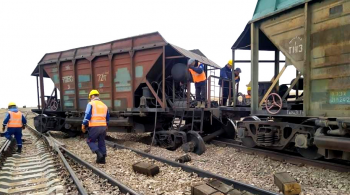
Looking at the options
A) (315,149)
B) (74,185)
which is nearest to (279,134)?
(315,149)

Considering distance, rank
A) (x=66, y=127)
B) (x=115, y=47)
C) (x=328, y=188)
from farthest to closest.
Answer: (x=66, y=127)
(x=115, y=47)
(x=328, y=188)

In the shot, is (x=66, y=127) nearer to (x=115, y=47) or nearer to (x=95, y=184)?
(x=115, y=47)

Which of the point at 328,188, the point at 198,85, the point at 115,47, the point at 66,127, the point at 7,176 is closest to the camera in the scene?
the point at 328,188

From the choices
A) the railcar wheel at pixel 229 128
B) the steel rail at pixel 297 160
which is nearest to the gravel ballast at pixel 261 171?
the steel rail at pixel 297 160

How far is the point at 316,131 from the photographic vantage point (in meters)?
4.36

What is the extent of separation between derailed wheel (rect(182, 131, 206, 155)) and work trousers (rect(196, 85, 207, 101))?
52.0 inches

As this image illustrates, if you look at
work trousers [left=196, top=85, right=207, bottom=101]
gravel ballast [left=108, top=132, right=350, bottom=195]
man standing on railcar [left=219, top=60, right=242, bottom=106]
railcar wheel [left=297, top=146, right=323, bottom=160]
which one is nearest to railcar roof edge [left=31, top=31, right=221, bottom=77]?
man standing on railcar [left=219, top=60, right=242, bottom=106]

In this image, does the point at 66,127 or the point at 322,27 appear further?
the point at 66,127

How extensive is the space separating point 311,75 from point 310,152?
5.46ft

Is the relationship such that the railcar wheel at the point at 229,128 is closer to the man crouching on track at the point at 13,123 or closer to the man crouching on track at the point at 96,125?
the man crouching on track at the point at 96,125

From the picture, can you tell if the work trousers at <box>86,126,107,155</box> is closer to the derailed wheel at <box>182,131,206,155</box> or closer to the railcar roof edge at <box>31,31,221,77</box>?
the derailed wheel at <box>182,131,206,155</box>

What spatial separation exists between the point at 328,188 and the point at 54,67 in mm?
10472

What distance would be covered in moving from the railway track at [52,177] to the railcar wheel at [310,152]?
12.4 feet

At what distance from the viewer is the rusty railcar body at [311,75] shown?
406 cm
